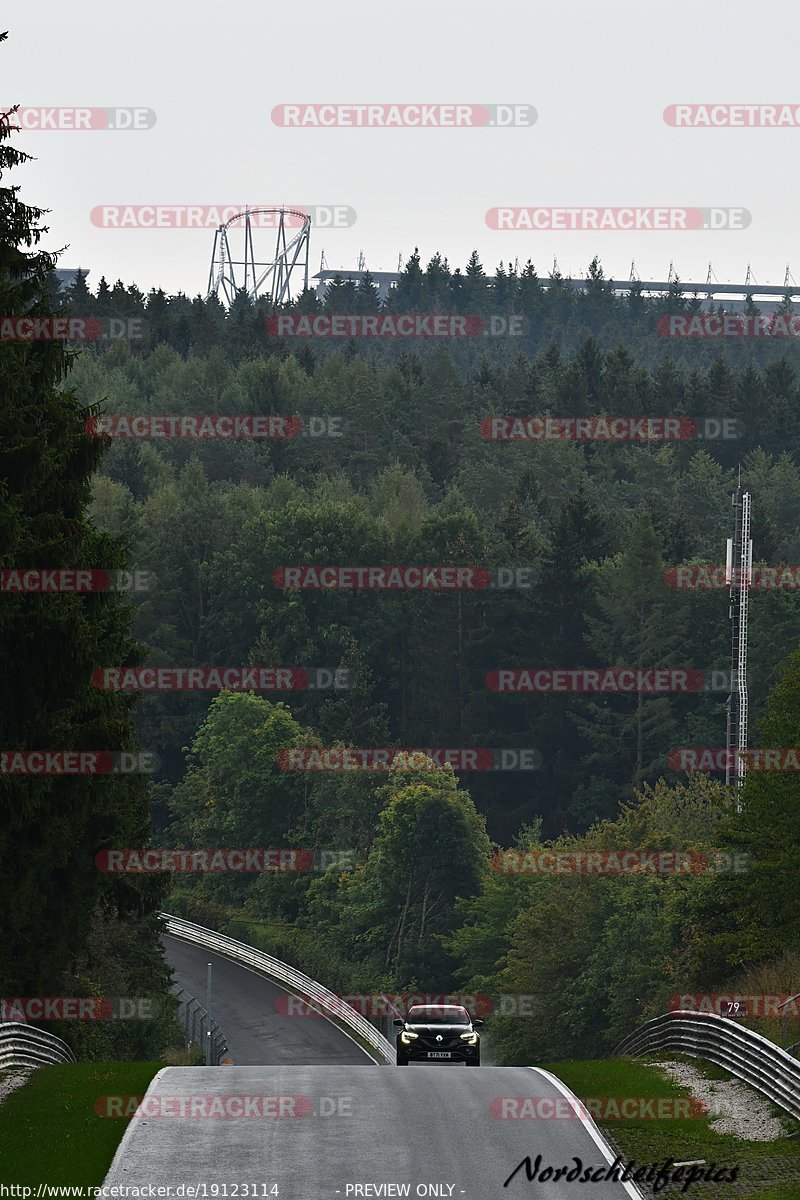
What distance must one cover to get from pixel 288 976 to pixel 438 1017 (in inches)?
1763

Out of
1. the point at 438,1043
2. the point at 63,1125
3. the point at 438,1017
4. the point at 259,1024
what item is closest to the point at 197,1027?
the point at 259,1024

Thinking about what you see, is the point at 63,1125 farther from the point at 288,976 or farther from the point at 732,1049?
the point at 288,976

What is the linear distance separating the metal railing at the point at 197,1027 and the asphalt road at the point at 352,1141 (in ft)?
117

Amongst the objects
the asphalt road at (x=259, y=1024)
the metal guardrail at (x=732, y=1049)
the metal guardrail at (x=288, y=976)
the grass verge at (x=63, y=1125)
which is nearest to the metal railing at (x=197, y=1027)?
the asphalt road at (x=259, y=1024)

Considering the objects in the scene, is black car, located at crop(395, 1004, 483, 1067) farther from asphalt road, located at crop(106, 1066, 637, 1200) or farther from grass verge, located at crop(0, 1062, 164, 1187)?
asphalt road, located at crop(106, 1066, 637, 1200)

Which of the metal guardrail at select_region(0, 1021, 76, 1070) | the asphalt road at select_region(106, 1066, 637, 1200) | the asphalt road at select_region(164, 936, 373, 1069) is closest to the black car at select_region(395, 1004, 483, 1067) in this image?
the metal guardrail at select_region(0, 1021, 76, 1070)

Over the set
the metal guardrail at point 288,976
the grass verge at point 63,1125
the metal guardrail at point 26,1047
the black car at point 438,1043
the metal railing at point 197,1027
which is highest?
the grass verge at point 63,1125

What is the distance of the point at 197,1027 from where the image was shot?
6469 cm

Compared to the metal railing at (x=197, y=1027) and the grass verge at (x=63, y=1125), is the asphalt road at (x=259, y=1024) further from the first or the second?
the grass verge at (x=63, y=1125)

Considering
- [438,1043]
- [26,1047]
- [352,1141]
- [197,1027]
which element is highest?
[352,1141]

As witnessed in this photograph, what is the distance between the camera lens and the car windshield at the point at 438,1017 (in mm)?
32062

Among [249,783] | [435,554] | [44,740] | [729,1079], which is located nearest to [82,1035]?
[44,740]

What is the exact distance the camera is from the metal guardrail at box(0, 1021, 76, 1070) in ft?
84.0

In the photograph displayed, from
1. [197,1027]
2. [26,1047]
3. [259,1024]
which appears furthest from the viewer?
[259,1024]
